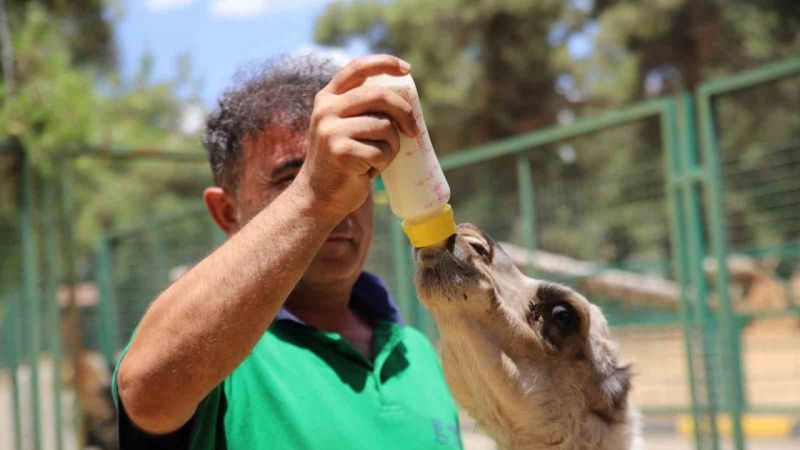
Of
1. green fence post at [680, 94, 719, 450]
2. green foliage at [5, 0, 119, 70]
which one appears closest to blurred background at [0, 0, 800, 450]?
green fence post at [680, 94, 719, 450]

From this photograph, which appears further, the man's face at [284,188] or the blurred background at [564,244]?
the blurred background at [564,244]

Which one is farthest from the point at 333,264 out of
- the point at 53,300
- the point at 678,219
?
the point at 53,300

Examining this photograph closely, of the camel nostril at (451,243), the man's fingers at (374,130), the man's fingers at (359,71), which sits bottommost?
the camel nostril at (451,243)

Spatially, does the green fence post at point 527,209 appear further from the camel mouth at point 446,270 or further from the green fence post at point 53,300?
the camel mouth at point 446,270

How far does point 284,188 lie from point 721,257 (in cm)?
351

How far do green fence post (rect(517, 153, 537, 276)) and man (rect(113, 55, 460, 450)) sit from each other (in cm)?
393

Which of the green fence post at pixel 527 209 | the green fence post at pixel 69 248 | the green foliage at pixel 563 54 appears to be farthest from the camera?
the green foliage at pixel 563 54

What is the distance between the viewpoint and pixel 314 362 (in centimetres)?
223

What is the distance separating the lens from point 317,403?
2.11 meters

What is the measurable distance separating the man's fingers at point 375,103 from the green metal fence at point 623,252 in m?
2.77

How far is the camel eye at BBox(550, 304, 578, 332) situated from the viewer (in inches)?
95.0

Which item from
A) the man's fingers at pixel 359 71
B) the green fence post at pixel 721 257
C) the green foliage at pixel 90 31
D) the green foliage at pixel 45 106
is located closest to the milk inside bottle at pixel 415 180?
the man's fingers at pixel 359 71

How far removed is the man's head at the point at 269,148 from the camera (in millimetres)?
2250

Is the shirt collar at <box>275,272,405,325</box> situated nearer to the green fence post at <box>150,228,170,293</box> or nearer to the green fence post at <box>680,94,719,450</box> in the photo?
the green fence post at <box>680,94,719,450</box>
